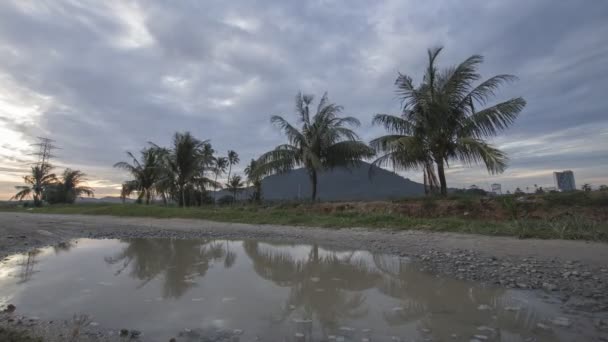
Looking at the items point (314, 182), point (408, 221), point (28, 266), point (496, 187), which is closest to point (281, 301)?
point (28, 266)

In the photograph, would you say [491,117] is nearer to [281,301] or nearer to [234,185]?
[281,301]

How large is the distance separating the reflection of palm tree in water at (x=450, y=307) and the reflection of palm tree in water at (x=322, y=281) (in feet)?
1.37

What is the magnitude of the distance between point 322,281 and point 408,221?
20.1 ft

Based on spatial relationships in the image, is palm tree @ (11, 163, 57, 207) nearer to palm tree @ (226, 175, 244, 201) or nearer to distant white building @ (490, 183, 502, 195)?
palm tree @ (226, 175, 244, 201)

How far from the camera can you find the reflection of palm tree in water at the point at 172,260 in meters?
4.95

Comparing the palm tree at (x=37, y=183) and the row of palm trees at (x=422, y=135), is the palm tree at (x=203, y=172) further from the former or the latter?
the palm tree at (x=37, y=183)

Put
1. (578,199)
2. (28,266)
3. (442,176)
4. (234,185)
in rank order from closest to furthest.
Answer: (28,266)
(578,199)
(442,176)
(234,185)

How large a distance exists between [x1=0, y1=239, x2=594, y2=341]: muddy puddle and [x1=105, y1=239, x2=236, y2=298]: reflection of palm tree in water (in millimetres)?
39

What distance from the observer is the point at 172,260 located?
6.75 metres

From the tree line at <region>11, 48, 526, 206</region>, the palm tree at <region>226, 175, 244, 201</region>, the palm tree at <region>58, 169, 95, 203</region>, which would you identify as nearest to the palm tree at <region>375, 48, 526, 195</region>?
the tree line at <region>11, 48, 526, 206</region>

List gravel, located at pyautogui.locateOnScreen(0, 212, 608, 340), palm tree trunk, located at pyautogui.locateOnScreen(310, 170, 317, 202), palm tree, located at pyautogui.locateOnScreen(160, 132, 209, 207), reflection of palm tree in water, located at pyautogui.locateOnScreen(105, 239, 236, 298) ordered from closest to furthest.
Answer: gravel, located at pyautogui.locateOnScreen(0, 212, 608, 340), reflection of palm tree in water, located at pyautogui.locateOnScreen(105, 239, 236, 298), palm tree trunk, located at pyautogui.locateOnScreen(310, 170, 317, 202), palm tree, located at pyautogui.locateOnScreen(160, 132, 209, 207)

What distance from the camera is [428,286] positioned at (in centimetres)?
434

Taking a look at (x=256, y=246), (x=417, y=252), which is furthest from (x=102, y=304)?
(x=417, y=252)

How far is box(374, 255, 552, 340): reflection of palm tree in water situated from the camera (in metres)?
2.97
